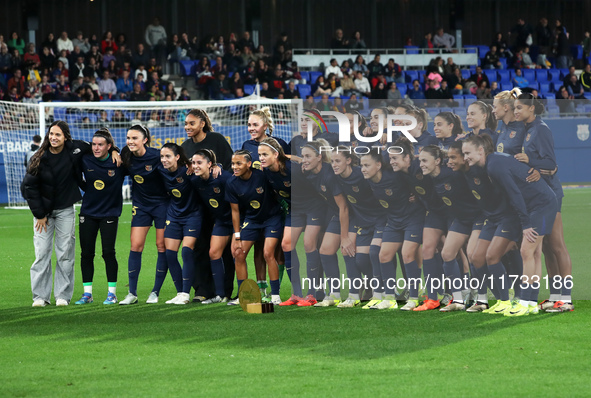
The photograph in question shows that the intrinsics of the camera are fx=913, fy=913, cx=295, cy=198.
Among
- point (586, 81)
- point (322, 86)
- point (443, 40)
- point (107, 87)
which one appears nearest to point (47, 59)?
point (107, 87)

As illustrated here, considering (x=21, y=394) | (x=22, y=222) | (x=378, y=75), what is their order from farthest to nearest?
1. (x=378, y=75)
2. (x=22, y=222)
3. (x=21, y=394)

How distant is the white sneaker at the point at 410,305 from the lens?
8305 millimetres

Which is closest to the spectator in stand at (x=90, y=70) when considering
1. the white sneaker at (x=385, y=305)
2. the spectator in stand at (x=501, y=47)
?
the spectator in stand at (x=501, y=47)

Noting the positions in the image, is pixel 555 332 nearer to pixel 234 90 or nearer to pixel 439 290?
pixel 439 290

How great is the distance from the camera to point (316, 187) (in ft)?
28.1

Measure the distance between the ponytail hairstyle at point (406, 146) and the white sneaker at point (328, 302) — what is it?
1.55 m

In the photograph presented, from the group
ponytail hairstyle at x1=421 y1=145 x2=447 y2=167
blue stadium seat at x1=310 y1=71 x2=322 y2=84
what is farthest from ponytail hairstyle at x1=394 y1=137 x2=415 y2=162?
blue stadium seat at x1=310 y1=71 x2=322 y2=84

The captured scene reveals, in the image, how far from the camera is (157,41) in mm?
26812

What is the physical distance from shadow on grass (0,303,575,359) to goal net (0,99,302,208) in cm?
1108

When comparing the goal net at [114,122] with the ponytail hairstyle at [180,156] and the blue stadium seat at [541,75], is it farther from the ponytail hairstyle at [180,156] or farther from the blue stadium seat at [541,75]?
the blue stadium seat at [541,75]

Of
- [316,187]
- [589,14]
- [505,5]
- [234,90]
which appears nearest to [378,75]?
[234,90]

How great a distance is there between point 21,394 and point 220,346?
5.71 ft

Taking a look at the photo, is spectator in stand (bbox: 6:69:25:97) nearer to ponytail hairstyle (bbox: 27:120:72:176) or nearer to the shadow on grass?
ponytail hairstyle (bbox: 27:120:72:176)

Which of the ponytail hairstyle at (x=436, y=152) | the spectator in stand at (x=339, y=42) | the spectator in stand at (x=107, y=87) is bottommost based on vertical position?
the ponytail hairstyle at (x=436, y=152)
